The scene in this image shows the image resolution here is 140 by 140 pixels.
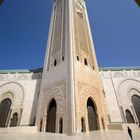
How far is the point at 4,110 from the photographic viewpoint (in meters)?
10.2

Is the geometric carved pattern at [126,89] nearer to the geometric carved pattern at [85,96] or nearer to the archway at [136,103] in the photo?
the archway at [136,103]

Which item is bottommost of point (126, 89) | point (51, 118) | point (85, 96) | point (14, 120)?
point (51, 118)

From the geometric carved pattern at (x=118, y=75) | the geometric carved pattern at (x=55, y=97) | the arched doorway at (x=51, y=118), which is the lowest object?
the arched doorway at (x=51, y=118)

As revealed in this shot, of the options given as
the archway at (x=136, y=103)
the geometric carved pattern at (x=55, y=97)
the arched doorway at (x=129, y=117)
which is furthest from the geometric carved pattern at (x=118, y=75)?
the geometric carved pattern at (x=55, y=97)

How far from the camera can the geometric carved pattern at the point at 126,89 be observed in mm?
10230

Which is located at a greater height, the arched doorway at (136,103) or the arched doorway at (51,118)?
the arched doorway at (136,103)

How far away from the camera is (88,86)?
757cm

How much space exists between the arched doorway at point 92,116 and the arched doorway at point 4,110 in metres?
6.25

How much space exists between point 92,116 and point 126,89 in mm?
5122

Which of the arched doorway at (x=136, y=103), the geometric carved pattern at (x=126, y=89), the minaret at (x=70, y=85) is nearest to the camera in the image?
the minaret at (x=70, y=85)

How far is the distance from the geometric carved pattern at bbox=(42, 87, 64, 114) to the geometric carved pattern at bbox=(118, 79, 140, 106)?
5.48m

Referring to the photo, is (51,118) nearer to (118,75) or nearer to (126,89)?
(126,89)

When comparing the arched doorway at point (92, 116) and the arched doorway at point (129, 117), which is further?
the arched doorway at point (129, 117)

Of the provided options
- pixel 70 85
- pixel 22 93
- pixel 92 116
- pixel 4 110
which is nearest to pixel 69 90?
pixel 70 85
